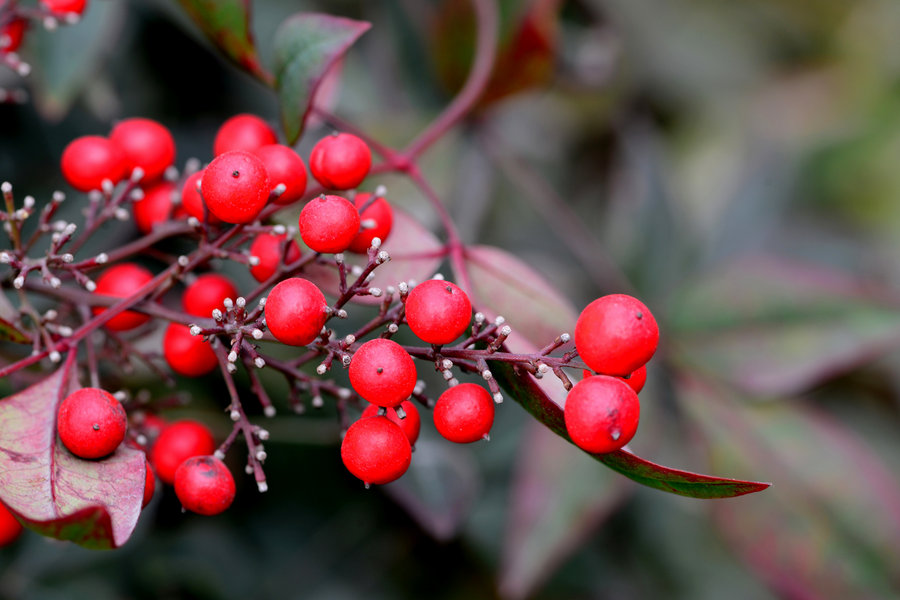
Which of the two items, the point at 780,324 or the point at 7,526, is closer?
the point at 7,526

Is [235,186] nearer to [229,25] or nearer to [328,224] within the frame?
[328,224]

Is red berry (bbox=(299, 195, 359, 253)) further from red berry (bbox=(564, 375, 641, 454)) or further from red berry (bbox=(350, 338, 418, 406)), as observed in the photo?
red berry (bbox=(564, 375, 641, 454))

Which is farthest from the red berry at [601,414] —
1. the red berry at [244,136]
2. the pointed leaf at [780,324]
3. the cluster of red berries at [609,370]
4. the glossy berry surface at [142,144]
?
the pointed leaf at [780,324]

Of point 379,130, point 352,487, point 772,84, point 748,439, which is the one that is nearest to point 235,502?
point 352,487

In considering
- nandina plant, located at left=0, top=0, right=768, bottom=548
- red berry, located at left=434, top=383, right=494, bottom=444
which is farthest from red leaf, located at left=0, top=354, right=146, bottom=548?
red berry, located at left=434, top=383, right=494, bottom=444

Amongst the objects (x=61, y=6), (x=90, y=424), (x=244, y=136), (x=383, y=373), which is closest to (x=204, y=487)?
(x=90, y=424)

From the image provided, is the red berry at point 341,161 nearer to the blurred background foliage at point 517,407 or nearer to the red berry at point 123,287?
the red berry at point 123,287

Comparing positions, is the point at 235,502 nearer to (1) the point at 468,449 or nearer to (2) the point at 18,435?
(1) the point at 468,449
